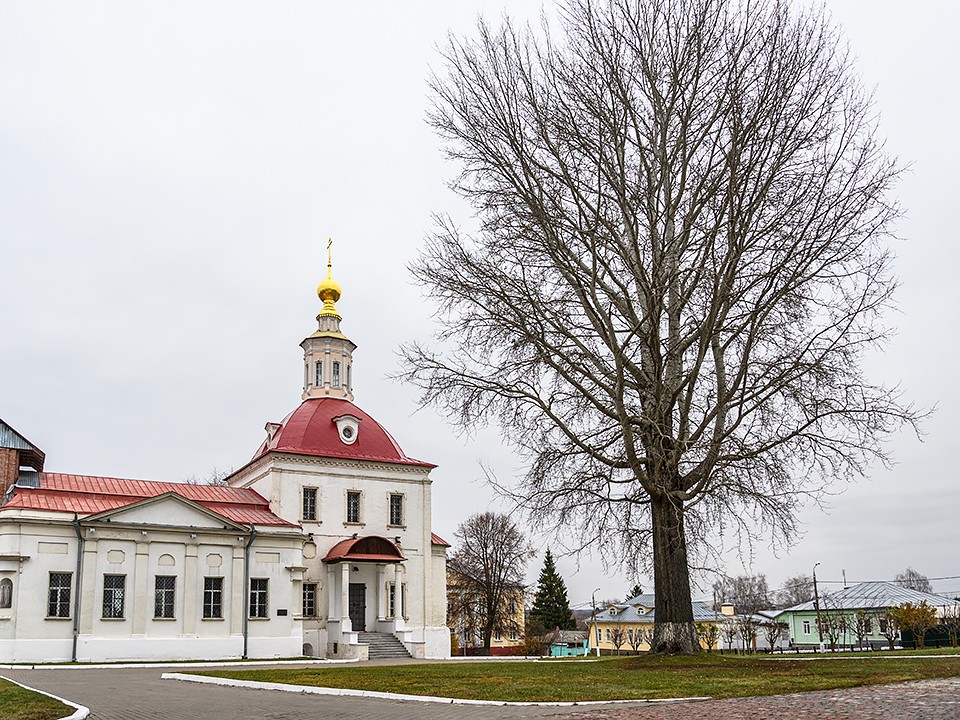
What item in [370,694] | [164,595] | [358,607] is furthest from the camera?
[358,607]

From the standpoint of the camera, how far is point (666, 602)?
19.8 meters

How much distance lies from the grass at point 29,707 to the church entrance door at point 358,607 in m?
23.4

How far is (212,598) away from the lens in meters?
33.3

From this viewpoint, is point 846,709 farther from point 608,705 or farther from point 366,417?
point 366,417

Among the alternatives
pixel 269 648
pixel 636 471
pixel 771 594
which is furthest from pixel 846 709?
pixel 771 594

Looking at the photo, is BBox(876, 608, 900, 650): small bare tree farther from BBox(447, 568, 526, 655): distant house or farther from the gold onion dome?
the gold onion dome

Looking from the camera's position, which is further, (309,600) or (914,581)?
(914,581)

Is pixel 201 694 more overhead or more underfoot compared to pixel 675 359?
more underfoot

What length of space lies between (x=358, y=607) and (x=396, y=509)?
4693 mm

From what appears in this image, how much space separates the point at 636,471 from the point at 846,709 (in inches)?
390

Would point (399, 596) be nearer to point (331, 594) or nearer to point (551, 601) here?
point (331, 594)

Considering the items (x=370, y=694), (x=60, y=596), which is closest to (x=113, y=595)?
(x=60, y=596)

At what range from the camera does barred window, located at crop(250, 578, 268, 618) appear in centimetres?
3406

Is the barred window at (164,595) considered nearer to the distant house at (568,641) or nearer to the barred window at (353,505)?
the barred window at (353,505)
